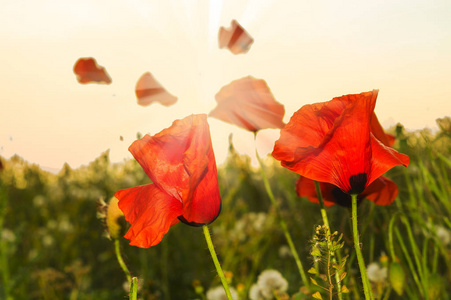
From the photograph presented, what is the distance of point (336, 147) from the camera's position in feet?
1.52

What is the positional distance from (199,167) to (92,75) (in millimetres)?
1129

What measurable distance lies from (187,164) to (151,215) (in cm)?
8

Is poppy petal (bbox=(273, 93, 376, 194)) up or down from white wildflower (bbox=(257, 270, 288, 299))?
up

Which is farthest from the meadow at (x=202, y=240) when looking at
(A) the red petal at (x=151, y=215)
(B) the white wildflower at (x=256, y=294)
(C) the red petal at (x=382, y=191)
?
(A) the red petal at (x=151, y=215)

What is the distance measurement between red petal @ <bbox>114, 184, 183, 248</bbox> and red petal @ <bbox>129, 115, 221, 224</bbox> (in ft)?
0.04

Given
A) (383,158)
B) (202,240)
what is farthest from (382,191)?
(202,240)

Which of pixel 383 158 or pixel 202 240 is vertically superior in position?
pixel 383 158

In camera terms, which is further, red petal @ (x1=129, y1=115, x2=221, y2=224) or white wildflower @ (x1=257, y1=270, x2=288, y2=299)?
white wildflower @ (x1=257, y1=270, x2=288, y2=299)

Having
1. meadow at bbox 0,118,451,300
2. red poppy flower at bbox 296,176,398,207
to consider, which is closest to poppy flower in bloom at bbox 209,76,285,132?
red poppy flower at bbox 296,176,398,207

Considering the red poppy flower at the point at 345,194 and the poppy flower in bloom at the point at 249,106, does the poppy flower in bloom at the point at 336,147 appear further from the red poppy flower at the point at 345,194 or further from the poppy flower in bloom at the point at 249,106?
the poppy flower in bloom at the point at 249,106

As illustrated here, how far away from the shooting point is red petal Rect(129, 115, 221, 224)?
441 mm

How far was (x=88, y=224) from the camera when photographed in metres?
2.30

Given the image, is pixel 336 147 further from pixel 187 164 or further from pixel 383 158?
pixel 187 164

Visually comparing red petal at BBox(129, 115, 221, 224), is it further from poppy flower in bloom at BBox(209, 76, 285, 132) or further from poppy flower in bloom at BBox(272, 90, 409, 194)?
poppy flower in bloom at BBox(209, 76, 285, 132)
